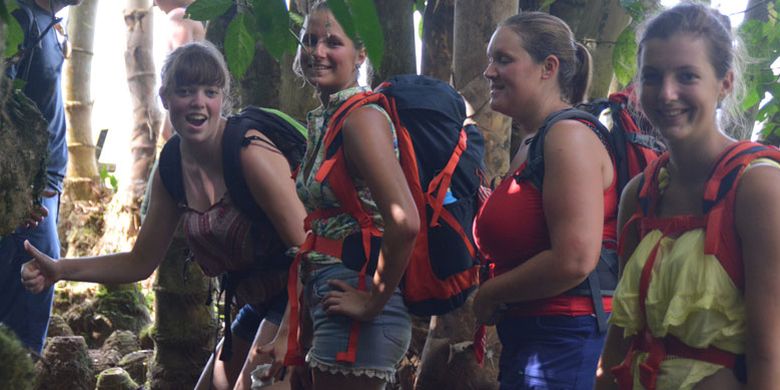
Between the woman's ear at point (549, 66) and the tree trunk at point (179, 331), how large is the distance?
366 centimetres

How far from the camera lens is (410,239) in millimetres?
3260

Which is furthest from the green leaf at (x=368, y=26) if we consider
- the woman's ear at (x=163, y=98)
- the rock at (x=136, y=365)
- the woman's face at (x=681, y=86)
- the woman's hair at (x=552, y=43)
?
the rock at (x=136, y=365)

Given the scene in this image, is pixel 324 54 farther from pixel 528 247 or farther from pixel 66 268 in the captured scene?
pixel 66 268

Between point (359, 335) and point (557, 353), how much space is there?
687mm

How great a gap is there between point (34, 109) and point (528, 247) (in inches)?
59.0

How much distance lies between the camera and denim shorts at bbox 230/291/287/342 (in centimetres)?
420

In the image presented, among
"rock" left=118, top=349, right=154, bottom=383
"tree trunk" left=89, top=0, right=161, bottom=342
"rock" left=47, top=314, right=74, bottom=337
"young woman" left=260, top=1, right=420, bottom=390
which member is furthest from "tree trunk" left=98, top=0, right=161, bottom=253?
"young woman" left=260, top=1, right=420, bottom=390

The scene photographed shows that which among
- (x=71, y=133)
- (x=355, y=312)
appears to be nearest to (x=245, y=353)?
(x=355, y=312)

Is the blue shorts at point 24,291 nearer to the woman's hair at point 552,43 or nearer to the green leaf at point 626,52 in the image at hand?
the woman's hair at point 552,43

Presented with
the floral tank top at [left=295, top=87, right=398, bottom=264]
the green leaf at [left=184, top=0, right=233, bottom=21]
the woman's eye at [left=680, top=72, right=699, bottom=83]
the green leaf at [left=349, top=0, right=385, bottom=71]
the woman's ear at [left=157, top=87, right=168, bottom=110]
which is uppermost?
the woman's ear at [left=157, top=87, right=168, bottom=110]

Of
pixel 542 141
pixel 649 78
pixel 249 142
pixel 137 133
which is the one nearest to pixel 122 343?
pixel 137 133

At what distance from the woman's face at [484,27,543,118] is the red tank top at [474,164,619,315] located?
324mm

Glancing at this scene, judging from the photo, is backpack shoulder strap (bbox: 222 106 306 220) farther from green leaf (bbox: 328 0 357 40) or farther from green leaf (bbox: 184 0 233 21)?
green leaf (bbox: 328 0 357 40)

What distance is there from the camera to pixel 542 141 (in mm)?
3029
